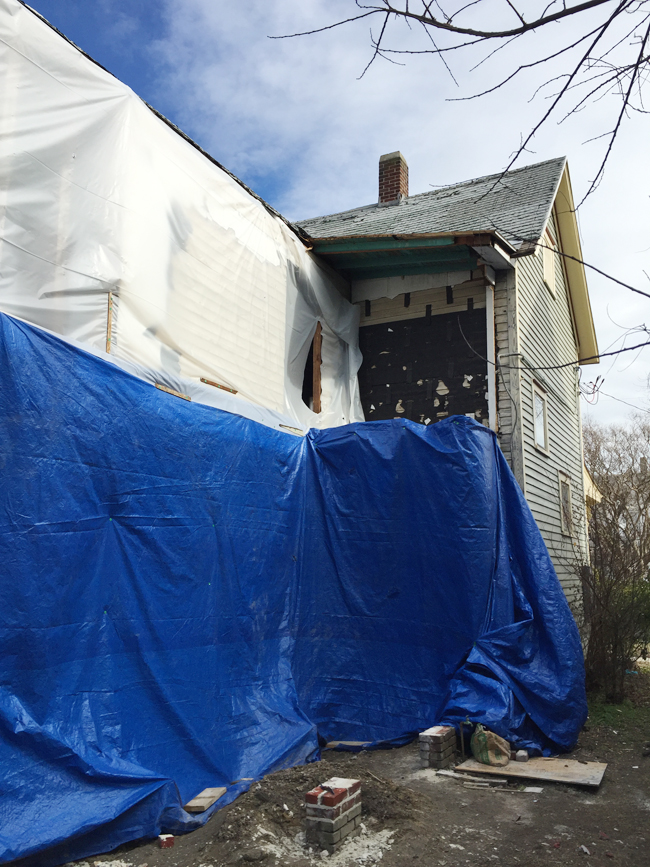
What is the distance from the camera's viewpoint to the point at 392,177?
14094mm

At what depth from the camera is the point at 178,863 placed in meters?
3.88

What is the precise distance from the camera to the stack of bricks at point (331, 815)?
A: 4.00 metres

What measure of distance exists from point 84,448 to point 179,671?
1749 millimetres

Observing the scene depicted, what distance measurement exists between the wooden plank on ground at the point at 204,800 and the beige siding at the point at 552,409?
215 inches

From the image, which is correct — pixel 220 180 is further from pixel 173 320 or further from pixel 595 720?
pixel 595 720

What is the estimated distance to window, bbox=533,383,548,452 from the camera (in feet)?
32.4

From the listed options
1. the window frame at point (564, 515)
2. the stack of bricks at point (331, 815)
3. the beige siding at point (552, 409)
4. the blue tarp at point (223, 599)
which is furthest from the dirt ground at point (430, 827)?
the window frame at point (564, 515)

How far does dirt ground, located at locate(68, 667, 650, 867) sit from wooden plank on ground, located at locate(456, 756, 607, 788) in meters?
0.08

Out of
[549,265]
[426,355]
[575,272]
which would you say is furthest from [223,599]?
[575,272]

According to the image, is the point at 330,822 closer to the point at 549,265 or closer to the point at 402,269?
the point at 402,269

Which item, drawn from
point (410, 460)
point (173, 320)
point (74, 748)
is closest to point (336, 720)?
point (410, 460)

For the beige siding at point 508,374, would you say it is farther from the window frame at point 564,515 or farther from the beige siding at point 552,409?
the window frame at point 564,515

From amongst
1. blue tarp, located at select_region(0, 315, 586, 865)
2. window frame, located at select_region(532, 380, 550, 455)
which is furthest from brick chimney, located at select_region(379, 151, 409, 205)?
blue tarp, located at select_region(0, 315, 586, 865)

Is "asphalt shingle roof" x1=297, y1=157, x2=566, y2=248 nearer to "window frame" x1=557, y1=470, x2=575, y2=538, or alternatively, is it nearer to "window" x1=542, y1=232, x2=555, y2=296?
"window" x1=542, y1=232, x2=555, y2=296
